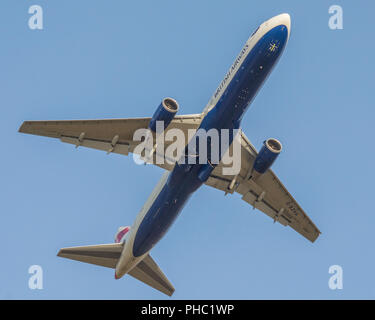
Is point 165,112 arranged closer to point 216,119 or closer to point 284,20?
point 216,119

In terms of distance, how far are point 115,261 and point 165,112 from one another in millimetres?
12799

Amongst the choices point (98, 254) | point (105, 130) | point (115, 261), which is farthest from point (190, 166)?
point (98, 254)

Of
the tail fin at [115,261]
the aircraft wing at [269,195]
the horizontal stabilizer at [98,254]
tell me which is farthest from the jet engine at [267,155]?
the horizontal stabilizer at [98,254]

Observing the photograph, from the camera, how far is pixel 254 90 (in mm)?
32969

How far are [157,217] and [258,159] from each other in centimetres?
761

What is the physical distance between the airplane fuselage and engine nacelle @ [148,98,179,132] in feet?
6.33

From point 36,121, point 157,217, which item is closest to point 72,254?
point 157,217

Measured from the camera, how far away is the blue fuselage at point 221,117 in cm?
3195

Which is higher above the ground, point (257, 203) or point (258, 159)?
point (258, 159)

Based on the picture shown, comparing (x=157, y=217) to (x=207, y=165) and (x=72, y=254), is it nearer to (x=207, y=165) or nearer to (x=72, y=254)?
(x=207, y=165)

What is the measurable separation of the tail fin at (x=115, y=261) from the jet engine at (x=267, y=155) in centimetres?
1092

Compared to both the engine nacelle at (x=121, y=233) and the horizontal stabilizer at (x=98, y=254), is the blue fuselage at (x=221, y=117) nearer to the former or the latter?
the horizontal stabilizer at (x=98, y=254)

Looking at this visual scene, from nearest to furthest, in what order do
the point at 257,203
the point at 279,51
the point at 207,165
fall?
the point at 279,51
the point at 207,165
the point at 257,203

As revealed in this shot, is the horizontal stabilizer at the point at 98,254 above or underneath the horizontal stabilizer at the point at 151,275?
above
